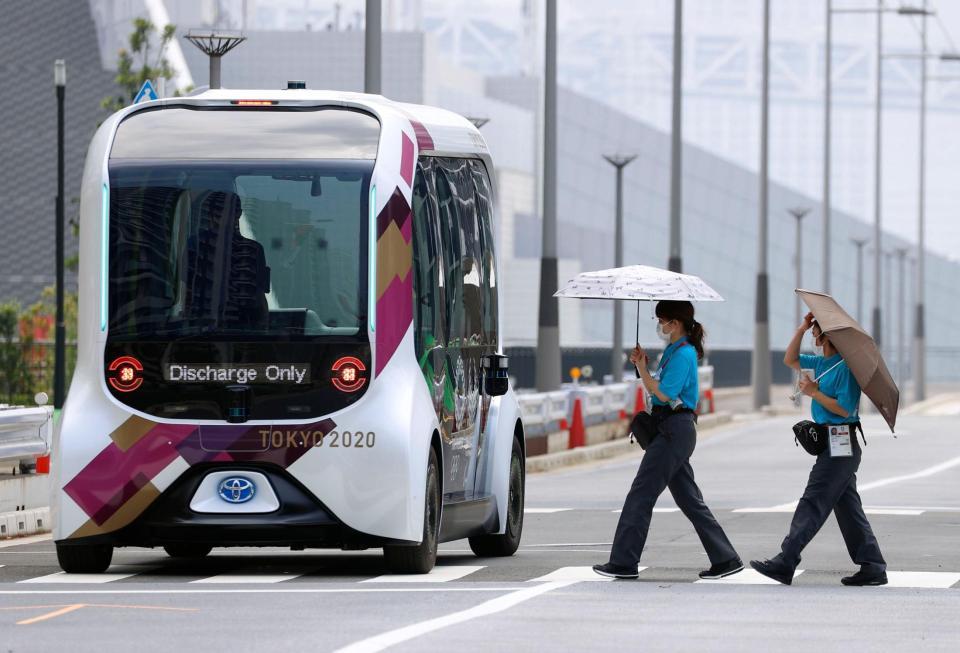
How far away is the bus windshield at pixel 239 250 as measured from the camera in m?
13.6

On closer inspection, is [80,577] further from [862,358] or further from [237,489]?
[862,358]

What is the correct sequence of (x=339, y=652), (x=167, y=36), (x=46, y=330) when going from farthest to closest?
1. (x=46, y=330)
2. (x=167, y=36)
3. (x=339, y=652)

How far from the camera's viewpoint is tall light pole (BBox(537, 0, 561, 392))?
Result: 114 ft

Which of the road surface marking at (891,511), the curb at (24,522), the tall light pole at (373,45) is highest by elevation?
the tall light pole at (373,45)

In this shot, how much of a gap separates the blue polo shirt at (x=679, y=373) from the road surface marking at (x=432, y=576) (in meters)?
1.62

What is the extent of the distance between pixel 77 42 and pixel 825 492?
59.5m

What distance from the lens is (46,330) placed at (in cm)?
5141

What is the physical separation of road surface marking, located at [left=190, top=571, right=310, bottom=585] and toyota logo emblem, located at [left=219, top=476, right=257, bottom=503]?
0.49m

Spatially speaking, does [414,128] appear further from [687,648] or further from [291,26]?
[291,26]

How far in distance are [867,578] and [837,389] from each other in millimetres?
1142

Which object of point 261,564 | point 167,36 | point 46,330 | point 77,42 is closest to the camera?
point 261,564

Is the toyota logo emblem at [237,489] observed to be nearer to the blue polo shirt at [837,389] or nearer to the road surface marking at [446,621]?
the road surface marking at [446,621]

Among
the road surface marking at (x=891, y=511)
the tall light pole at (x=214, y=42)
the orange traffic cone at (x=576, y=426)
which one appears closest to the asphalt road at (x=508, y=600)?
the road surface marking at (x=891, y=511)

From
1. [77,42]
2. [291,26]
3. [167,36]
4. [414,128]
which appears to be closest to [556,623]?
[414,128]
